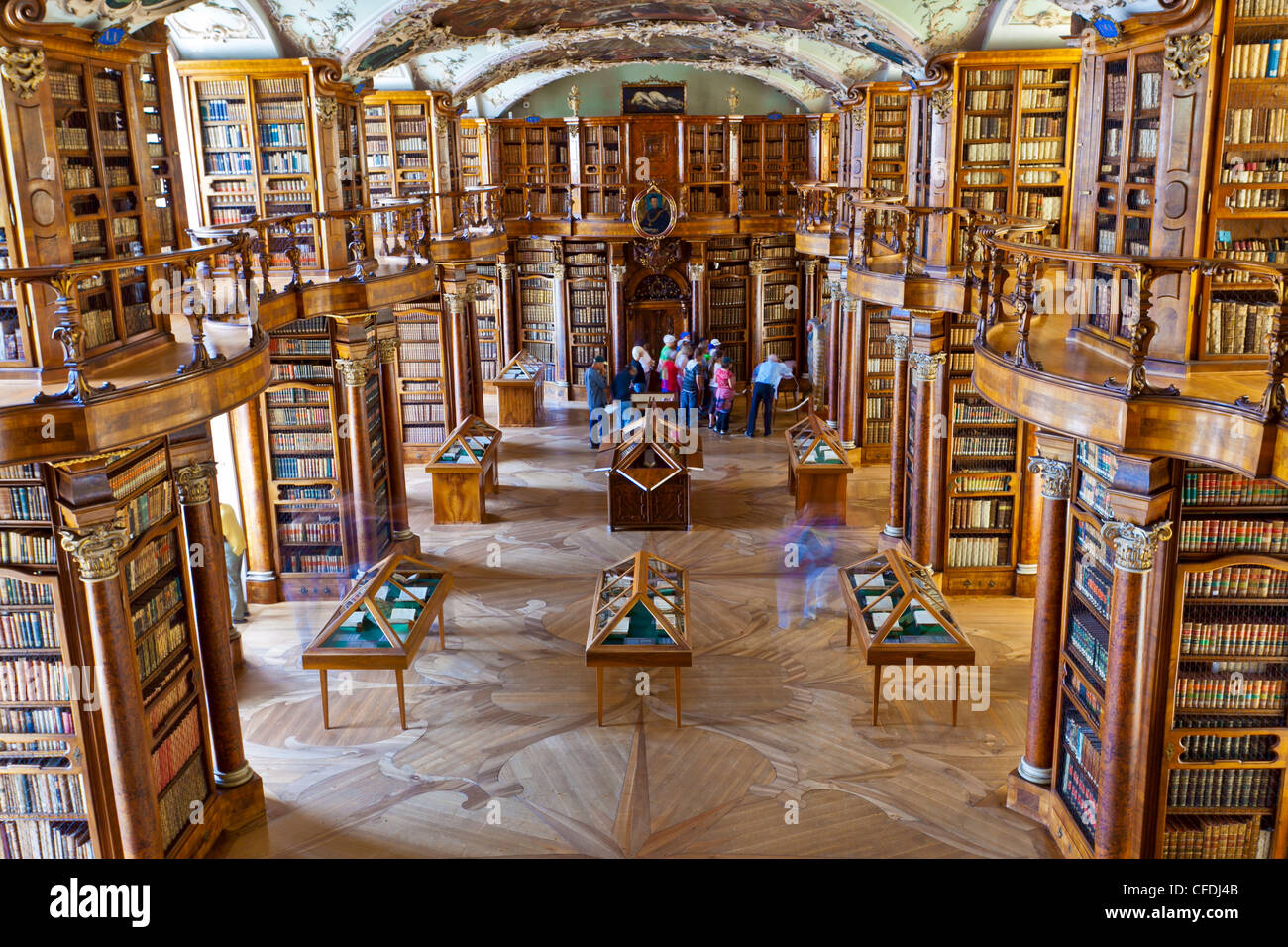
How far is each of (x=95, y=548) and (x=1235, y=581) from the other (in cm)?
617

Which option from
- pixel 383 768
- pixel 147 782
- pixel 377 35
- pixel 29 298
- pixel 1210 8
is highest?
pixel 377 35

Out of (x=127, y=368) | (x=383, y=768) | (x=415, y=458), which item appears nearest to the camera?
(x=127, y=368)

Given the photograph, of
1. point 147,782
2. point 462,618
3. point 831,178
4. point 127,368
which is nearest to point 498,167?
point 831,178

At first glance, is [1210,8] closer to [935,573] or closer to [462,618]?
[935,573]

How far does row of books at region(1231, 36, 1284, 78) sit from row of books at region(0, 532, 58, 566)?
710 centimetres

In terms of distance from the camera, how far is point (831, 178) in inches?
780

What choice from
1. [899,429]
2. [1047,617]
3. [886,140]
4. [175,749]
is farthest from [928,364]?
[175,749]

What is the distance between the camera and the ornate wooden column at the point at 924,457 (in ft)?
34.6

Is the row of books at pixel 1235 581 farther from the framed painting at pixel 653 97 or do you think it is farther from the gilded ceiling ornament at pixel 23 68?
the framed painting at pixel 653 97

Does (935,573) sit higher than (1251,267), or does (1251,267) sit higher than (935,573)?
(1251,267)

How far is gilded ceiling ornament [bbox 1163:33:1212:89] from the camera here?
19.1 feet

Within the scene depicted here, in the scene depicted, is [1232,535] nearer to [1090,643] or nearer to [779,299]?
[1090,643]

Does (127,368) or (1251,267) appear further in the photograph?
(127,368)

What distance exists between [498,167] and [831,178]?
21.1 feet
